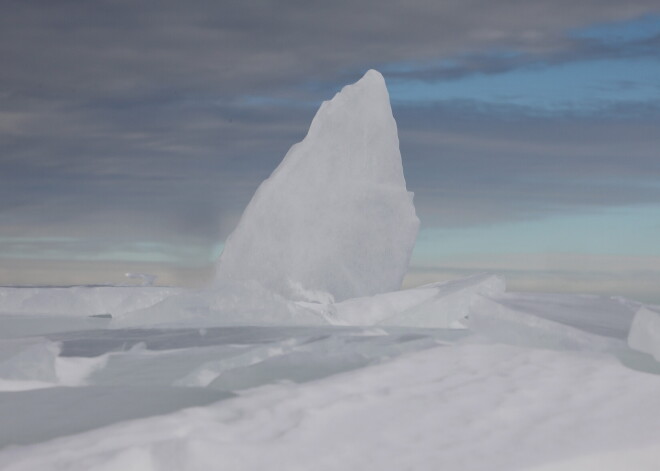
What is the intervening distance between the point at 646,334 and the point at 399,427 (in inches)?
92.0

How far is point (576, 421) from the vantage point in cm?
404

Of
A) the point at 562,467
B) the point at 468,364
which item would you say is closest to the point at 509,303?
the point at 468,364

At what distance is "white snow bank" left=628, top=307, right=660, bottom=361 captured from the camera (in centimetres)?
547

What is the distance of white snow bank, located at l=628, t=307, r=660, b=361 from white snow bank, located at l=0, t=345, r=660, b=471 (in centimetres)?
65

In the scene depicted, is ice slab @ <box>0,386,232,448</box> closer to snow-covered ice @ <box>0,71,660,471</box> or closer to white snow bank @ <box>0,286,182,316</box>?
snow-covered ice @ <box>0,71,660,471</box>

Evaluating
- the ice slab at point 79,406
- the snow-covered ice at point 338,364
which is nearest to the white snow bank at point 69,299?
the snow-covered ice at point 338,364

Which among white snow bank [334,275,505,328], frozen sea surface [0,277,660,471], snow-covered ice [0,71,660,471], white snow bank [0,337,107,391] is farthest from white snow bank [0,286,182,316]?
white snow bank [0,337,107,391]

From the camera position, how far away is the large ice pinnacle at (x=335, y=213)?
10102 millimetres

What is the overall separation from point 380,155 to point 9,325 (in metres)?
5.04

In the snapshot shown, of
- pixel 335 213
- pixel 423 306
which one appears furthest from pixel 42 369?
pixel 335 213

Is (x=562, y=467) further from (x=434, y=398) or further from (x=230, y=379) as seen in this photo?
(x=230, y=379)

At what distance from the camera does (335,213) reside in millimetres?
Result: 10148

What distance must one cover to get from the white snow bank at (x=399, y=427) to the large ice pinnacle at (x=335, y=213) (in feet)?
16.8

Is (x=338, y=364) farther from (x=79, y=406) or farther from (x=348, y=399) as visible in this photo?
(x=79, y=406)
